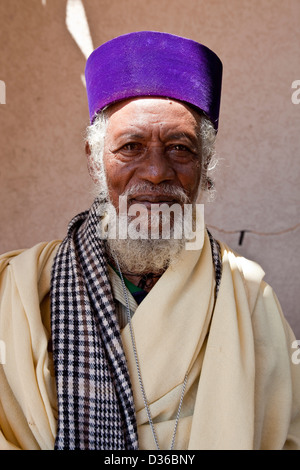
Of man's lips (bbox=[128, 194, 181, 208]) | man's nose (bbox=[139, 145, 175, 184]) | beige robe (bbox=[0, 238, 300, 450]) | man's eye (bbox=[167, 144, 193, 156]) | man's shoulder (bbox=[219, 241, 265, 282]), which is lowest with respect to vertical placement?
beige robe (bbox=[0, 238, 300, 450])

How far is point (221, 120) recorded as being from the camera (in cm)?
382

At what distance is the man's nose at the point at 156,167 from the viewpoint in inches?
77.0

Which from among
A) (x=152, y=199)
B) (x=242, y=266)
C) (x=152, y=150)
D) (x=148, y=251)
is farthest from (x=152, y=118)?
(x=242, y=266)

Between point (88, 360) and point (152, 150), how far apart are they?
2.71 ft

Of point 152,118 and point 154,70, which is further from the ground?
point 154,70

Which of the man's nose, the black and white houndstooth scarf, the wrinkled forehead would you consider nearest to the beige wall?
the wrinkled forehead

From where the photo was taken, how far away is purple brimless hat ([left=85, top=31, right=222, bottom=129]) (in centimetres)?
207

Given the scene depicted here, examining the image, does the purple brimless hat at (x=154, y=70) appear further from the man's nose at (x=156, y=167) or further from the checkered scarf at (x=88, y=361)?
the checkered scarf at (x=88, y=361)

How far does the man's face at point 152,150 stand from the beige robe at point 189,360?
0.33 metres

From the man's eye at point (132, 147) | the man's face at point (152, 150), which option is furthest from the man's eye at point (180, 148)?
the man's eye at point (132, 147)

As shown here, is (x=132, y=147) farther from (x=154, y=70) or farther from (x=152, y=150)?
(x=154, y=70)

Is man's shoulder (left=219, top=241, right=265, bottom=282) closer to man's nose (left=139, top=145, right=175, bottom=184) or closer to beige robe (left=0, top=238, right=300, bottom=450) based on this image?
beige robe (left=0, top=238, right=300, bottom=450)
